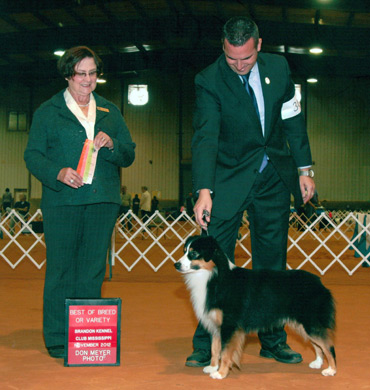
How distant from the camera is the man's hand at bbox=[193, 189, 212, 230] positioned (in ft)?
8.27

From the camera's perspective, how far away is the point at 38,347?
3.10 m

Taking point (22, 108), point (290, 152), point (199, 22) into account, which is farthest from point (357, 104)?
point (290, 152)

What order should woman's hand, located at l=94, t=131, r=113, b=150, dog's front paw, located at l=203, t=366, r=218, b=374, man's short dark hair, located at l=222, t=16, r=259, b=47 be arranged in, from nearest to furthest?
1. man's short dark hair, located at l=222, t=16, r=259, b=47
2. dog's front paw, located at l=203, t=366, r=218, b=374
3. woman's hand, located at l=94, t=131, r=113, b=150

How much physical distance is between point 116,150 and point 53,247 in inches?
24.6

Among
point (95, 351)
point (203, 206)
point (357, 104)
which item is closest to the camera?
point (203, 206)

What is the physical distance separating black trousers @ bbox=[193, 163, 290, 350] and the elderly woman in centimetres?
62

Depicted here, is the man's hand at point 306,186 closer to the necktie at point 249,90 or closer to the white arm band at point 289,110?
the white arm band at point 289,110

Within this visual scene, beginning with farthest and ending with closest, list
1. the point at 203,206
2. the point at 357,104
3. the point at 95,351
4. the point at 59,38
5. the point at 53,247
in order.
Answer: the point at 357,104 < the point at 59,38 < the point at 53,247 < the point at 95,351 < the point at 203,206

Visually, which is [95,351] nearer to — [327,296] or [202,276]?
[202,276]

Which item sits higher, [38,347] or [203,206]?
[203,206]

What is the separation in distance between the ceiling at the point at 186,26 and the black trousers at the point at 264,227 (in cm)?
1112

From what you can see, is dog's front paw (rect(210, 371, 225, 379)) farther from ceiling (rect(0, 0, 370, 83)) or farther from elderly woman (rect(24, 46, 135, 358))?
ceiling (rect(0, 0, 370, 83))

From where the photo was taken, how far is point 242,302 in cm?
260

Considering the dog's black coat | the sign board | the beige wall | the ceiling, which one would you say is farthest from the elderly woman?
the beige wall
